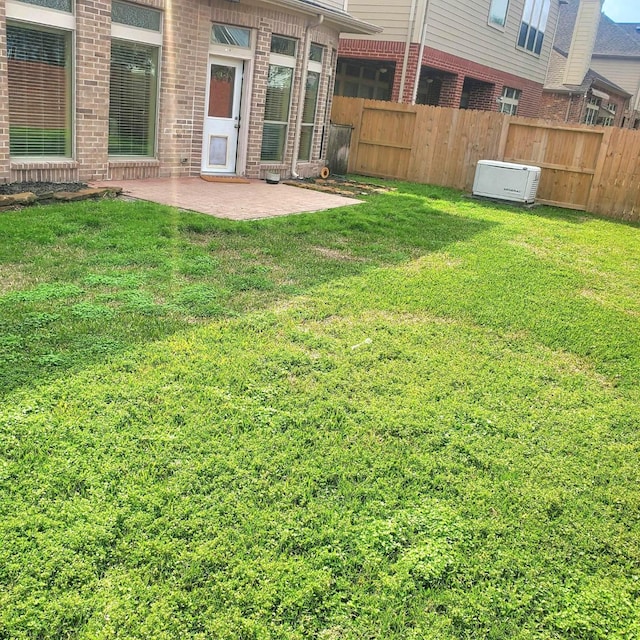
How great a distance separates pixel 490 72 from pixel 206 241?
16741 millimetres

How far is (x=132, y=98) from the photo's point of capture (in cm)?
990

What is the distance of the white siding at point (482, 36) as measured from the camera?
676 inches

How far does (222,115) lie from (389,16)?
7408 millimetres

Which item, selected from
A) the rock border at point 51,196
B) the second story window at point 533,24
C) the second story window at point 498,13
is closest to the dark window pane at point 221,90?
the rock border at point 51,196

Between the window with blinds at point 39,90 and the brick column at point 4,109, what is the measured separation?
15 cm

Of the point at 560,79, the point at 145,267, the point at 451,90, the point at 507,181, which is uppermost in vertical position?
the point at 560,79

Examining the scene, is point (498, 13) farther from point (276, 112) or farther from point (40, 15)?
point (40, 15)

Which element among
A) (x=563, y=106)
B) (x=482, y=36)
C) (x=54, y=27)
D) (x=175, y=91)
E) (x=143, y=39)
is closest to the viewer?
(x=54, y=27)

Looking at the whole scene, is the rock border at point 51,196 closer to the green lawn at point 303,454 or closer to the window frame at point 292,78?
the green lawn at point 303,454

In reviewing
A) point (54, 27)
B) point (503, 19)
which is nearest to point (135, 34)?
point (54, 27)

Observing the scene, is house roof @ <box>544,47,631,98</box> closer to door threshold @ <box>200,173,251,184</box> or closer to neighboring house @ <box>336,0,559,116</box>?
neighboring house @ <box>336,0,559,116</box>

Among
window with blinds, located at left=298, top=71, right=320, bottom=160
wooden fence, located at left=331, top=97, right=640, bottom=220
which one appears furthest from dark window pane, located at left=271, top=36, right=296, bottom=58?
wooden fence, located at left=331, top=97, right=640, bottom=220

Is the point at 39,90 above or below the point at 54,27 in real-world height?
below

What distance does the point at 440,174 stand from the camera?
15.1m
